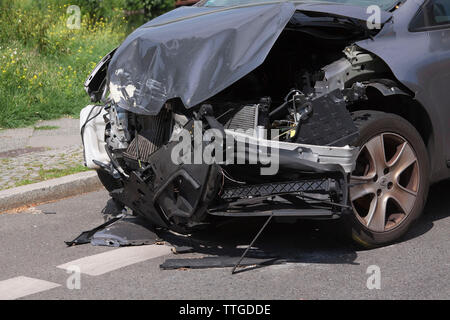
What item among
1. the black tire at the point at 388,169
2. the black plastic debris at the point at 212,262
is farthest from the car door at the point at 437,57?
the black plastic debris at the point at 212,262

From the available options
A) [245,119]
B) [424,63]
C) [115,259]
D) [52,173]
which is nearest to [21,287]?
[115,259]

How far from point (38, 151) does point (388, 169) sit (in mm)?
4770

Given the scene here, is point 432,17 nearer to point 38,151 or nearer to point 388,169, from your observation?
point 388,169

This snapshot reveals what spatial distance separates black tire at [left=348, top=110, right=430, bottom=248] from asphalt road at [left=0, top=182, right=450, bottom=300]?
0.36 feet

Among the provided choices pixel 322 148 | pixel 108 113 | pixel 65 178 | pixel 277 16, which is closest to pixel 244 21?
pixel 277 16

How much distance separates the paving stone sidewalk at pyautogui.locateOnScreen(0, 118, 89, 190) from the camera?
7.51 m

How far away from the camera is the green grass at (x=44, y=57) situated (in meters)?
10.4

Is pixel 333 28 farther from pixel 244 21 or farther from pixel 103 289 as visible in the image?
pixel 103 289

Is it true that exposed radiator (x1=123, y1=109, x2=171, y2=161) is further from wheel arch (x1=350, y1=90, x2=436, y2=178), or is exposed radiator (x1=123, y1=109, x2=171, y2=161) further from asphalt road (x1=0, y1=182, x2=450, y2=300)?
wheel arch (x1=350, y1=90, x2=436, y2=178)

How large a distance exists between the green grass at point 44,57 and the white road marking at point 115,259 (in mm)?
5140

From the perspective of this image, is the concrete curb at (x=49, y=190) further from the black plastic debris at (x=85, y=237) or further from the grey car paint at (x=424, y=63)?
the grey car paint at (x=424, y=63)

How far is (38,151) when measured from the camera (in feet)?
28.0

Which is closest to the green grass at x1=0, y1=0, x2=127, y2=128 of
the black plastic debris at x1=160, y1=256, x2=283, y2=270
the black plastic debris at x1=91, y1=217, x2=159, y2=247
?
the black plastic debris at x1=91, y1=217, x2=159, y2=247

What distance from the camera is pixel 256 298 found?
4.28 meters
